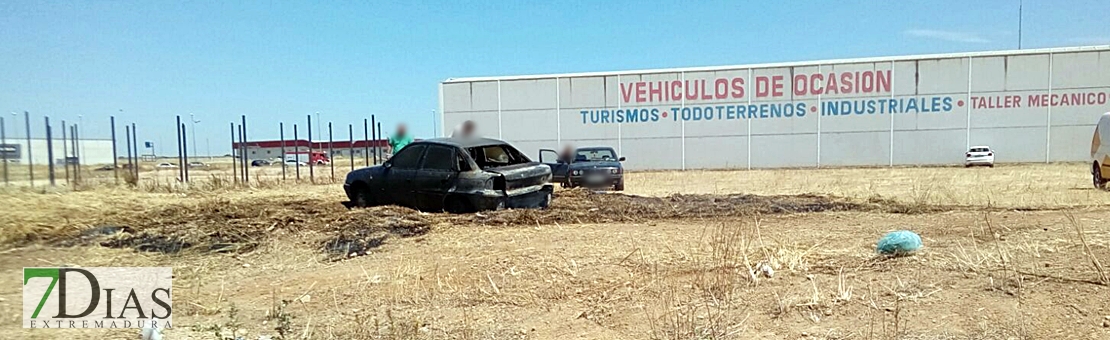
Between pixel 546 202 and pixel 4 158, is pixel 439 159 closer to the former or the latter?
pixel 546 202

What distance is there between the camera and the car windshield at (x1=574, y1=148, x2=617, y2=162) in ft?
50.7

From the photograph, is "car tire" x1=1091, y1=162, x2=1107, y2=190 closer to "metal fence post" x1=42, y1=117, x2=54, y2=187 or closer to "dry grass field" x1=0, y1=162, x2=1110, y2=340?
"dry grass field" x1=0, y1=162, x2=1110, y2=340

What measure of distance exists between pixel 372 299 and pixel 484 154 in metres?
4.85

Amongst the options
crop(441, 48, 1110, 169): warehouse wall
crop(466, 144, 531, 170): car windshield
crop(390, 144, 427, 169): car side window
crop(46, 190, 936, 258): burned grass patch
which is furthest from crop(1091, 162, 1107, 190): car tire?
crop(441, 48, 1110, 169): warehouse wall

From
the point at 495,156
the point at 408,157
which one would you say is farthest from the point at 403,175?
the point at 495,156

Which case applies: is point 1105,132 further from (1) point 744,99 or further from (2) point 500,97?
(2) point 500,97

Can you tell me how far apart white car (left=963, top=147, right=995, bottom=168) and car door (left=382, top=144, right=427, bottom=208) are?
26.6 metres

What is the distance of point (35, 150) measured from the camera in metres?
14.2

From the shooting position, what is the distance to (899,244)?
5.32 meters

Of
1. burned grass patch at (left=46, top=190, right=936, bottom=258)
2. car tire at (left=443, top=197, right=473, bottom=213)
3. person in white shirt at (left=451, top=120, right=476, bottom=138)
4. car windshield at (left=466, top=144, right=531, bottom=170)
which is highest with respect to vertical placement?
person in white shirt at (left=451, top=120, right=476, bottom=138)

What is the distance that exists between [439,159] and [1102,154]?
14.0m

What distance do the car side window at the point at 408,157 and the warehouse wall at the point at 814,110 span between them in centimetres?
2040

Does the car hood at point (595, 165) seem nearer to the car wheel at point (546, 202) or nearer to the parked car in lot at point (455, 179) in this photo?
the parked car in lot at point (455, 179)

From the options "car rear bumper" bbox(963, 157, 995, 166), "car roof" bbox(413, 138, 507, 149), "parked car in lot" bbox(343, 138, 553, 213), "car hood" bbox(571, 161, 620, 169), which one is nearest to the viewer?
"parked car in lot" bbox(343, 138, 553, 213)
